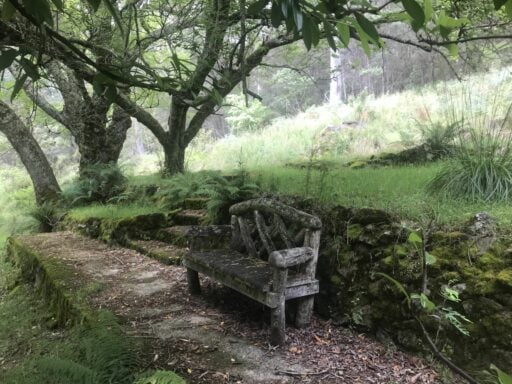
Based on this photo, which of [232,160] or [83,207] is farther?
[232,160]

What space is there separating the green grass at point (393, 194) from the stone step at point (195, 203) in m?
1.04

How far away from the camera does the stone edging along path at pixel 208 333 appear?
288 cm

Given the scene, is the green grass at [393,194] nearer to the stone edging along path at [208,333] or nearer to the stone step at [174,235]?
the stone edging along path at [208,333]

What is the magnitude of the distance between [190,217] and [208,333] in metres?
2.92

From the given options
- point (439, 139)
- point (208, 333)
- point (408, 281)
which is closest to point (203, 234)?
point (208, 333)

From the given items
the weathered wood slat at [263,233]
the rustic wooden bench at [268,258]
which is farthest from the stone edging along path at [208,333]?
the weathered wood slat at [263,233]

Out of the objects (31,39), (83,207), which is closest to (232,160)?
(83,207)

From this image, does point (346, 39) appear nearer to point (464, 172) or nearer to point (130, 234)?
point (464, 172)

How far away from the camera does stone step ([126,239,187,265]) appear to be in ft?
17.6

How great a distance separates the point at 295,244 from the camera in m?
3.80

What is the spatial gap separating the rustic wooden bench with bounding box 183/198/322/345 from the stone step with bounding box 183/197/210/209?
1.85 m

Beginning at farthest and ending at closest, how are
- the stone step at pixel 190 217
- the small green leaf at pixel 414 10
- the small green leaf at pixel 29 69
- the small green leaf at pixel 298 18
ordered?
the stone step at pixel 190 217, the small green leaf at pixel 29 69, the small green leaf at pixel 298 18, the small green leaf at pixel 414 10

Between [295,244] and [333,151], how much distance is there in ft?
19.4

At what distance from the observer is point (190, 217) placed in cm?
Result: 622
